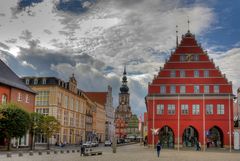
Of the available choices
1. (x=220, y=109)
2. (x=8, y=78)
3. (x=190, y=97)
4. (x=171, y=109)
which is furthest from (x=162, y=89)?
(x=8, y=78)

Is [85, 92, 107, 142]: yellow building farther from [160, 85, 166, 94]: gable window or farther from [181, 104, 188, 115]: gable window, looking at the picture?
[181, 104, 188, 115]: gable window

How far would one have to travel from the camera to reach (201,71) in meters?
73.1

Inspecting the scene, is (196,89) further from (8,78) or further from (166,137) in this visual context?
(8,78)

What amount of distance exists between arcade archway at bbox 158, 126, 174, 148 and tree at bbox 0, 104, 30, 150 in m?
36.3

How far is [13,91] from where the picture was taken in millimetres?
57875

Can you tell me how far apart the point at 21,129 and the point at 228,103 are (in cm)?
4044

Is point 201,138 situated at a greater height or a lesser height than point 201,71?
lesser

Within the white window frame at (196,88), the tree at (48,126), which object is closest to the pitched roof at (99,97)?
the white window frame at (196,88)

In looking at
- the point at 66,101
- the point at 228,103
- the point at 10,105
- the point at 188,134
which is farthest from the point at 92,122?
the point at 10,105

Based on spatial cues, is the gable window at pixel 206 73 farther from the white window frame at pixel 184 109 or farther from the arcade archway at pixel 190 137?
the arcade archway at pixel 190 137

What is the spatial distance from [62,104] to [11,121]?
3957cm

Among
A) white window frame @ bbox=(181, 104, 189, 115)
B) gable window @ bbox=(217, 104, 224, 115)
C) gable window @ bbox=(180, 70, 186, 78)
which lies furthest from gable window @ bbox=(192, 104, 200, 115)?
gable window @ bbox=(180, 70, 186, 78)

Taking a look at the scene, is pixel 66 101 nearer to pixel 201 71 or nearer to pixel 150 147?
pixel 150 147

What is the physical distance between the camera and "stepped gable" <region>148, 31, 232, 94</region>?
72.8m
